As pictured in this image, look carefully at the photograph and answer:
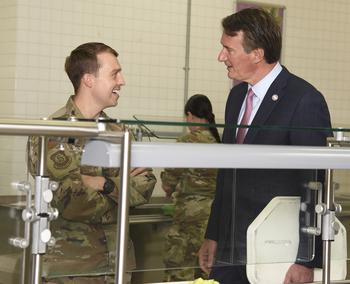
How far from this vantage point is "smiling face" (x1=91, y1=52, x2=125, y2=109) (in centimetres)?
313

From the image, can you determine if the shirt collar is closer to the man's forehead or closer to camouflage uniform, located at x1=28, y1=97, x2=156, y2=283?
the man's forehead

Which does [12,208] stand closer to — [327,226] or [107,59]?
[327,226]

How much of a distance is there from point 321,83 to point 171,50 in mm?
1407

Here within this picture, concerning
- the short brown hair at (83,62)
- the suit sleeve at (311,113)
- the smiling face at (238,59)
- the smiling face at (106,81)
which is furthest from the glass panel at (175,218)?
the short brown hair at (83,62)

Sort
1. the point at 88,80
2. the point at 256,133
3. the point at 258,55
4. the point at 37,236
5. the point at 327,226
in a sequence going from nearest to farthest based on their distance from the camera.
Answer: the point at 37,236, the point at 327,226, the point at 256,133, the point at 258,55, the point at 88,80

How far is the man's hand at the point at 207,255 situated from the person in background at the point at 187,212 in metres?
0.01

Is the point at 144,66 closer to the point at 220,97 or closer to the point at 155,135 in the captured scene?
the point at 220,97

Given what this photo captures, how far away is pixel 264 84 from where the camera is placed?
8.95ft

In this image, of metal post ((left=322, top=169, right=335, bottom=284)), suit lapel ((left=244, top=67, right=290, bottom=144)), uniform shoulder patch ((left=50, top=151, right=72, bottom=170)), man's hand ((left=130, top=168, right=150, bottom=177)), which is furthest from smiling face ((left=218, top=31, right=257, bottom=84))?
uniform shoulder patch ((left=50, top=151, right=72, bottom=170))

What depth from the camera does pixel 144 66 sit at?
6070 millimetres

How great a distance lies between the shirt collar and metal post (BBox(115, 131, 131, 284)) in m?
1.05

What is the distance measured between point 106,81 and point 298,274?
138 centimetres

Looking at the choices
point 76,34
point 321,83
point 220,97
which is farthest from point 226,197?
point 321,83

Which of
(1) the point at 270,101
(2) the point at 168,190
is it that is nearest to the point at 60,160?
(2) the point at 168,190
